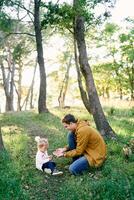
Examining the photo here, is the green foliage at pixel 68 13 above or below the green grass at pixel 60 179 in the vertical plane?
above

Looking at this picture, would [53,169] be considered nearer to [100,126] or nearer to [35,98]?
[100,126]

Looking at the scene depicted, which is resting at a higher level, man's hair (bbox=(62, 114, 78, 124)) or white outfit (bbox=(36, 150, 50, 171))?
man's hair (bbox=(62, 114, 78, 124))

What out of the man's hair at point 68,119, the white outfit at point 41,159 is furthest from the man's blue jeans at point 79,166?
the man's hair at point 68,119

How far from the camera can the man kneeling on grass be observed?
1073 centimetres

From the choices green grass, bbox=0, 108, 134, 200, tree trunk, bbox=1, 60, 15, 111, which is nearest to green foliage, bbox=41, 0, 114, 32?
green grass, bbox=0, 108, 134, 200

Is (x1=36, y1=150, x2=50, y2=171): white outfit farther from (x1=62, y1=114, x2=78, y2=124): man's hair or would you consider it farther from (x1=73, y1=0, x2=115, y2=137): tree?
(x1=73, y1=0, x2=115, y2=137): tree

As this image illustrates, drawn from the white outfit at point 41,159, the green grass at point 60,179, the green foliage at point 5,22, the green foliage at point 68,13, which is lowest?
the green grass at point 60,179

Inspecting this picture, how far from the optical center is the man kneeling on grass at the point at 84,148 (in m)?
10.7

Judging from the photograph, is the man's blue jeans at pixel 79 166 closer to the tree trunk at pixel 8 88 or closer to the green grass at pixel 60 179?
the green grass at pixel 60 179

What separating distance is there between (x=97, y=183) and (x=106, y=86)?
5675cm

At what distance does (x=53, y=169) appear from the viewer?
35.9ft

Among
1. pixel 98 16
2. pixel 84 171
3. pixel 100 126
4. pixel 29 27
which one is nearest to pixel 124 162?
pixel 84 171

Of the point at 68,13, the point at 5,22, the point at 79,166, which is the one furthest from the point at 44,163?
the point at 5,22

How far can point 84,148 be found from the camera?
1089 cm
